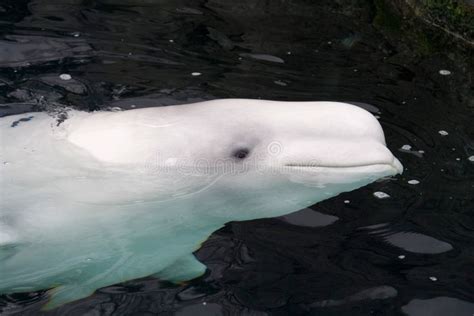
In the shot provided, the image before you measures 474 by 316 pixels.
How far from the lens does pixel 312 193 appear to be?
6.96 meters

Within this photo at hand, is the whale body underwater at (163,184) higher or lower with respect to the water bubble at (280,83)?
lower

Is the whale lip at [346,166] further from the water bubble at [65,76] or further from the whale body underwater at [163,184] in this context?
the water bubble at [65,76]

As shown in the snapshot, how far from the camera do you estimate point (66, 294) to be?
6.78 meters

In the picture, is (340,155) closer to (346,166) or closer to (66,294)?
(346,166)

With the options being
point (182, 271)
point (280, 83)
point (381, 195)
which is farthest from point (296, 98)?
point (182, 271)

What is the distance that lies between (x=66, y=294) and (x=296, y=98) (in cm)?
452

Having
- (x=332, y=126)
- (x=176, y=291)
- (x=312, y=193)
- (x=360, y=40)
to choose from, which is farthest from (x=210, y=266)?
(x=360, y=40)

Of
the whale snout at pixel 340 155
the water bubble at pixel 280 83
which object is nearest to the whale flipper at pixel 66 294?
the whale snout at pixel 340 155

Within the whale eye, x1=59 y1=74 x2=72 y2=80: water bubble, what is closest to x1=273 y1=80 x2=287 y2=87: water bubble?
x1=59 y1=74 x2=72 y2=80: water bubble

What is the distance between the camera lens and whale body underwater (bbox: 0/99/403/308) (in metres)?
6.74

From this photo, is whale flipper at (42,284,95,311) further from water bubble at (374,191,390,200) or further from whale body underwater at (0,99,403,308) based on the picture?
water bubble at (374,191,390,200)

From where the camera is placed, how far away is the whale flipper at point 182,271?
699 cm

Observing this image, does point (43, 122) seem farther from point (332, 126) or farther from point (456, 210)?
point (456, 210)

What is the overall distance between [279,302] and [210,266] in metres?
0.79
